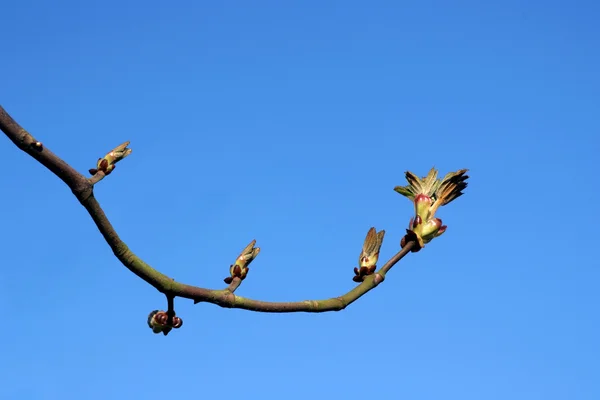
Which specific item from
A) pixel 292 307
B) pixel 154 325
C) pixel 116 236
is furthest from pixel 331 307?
pixel 116 236

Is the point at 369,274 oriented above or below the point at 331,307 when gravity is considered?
above

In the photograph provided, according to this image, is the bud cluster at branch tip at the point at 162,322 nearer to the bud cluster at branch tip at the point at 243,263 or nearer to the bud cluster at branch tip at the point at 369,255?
the bud cluster at branch tip at the point at 243,263

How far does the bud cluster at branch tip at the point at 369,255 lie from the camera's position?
8.69 feet

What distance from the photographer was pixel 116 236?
6.91 ft

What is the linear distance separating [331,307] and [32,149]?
1.04 m

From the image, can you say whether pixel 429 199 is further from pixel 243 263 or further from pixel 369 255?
pixel 243 263

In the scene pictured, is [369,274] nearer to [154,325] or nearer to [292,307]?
[292,307]

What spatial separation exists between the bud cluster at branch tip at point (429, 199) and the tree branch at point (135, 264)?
0.30 metres

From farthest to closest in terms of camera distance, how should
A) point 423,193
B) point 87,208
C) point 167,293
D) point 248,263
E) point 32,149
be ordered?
point 423,193 → point 248,263 → point 167,293 → point 87,208 → point 32,149

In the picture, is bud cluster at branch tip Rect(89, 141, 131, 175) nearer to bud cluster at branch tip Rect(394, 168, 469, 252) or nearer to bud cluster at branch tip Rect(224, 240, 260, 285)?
bud cluster at branch tip Rect(224, 240, 260, 285)

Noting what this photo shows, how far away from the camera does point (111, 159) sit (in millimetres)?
2355

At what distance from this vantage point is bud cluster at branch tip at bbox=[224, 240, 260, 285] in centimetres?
254

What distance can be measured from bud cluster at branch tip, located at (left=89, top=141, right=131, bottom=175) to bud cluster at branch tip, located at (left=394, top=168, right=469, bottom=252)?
106 centimetres

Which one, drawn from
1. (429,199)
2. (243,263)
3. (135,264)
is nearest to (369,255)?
(429,199)
